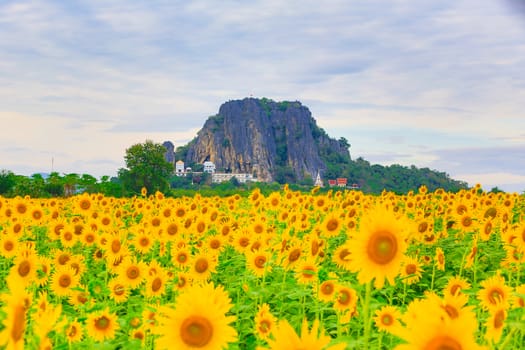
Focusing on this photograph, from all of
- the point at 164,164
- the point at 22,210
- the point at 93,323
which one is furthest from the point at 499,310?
the point at 164,164

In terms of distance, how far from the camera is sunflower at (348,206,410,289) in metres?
2.52

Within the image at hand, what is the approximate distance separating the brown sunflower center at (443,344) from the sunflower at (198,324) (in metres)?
0.80

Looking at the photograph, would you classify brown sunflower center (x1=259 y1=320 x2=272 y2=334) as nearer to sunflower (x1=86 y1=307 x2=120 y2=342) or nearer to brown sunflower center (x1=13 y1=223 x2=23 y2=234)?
sunflower (x1=86 y1=307 x2=120 y2=342)

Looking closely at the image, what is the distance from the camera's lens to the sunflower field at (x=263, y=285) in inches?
83.3

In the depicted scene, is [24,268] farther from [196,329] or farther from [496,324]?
[496,324]

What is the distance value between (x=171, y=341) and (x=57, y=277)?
3.06 meters

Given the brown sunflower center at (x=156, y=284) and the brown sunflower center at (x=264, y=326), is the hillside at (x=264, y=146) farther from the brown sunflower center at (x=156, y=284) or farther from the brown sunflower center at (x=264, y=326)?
the brown sunflower center at (x=264, y=326)

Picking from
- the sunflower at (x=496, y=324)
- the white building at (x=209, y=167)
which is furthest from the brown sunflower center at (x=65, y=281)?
the white building at (x=209, y=167)

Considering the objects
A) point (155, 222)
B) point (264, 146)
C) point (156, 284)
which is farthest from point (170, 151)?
point (156, 284)

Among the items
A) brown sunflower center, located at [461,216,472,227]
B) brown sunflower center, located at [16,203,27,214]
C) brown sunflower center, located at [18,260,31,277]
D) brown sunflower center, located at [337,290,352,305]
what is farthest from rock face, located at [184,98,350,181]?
brown sunflower center, located at [337,290,352,305]

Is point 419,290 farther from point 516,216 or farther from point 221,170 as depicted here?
point 221,170

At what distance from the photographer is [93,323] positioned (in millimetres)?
3758

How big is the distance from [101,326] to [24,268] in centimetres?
130

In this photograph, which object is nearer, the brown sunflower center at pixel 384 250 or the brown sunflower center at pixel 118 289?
the brown sunflower center at pixel 384 250
